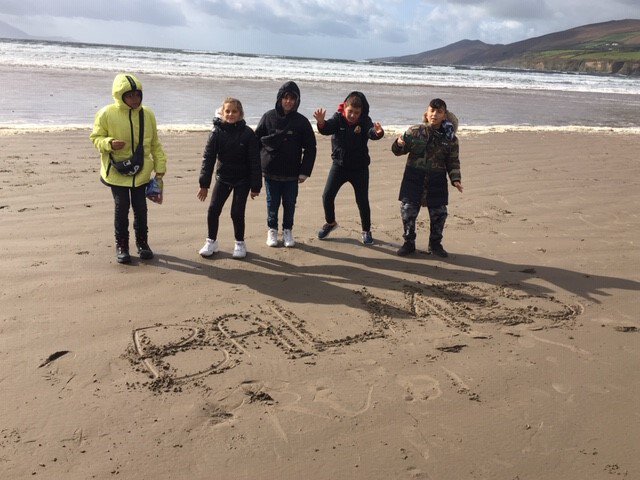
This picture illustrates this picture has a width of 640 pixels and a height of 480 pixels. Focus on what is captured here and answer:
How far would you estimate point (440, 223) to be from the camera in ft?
19.0

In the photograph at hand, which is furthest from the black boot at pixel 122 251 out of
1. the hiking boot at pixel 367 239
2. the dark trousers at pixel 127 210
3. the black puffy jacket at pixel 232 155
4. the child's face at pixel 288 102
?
the hiking boot at pixel 367 239

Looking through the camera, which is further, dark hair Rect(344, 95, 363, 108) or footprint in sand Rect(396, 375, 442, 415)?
dark hair Rect(344, 95, 363, 108)

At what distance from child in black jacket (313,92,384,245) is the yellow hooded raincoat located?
1.74 metres

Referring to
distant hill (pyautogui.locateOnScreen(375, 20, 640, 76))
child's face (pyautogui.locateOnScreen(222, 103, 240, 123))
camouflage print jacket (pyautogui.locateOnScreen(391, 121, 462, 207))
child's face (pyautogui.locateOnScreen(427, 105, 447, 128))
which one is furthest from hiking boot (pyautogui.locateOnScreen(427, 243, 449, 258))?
distant hill (pyautogui.locateOnScreen(375, 20, 640, 76))

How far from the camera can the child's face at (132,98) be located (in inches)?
191

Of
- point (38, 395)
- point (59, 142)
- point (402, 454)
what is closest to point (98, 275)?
point (38, 395)

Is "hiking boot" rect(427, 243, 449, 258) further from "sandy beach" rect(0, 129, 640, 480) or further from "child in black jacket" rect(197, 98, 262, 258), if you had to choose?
"child in black jacket" rect(197, 98, 262, 258)

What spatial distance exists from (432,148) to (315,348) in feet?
8.98

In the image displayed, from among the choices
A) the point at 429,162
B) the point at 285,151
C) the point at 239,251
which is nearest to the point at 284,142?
the point at 285,151

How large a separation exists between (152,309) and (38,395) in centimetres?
123

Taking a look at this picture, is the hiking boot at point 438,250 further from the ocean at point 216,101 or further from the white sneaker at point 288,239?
the ocean at point 216,101

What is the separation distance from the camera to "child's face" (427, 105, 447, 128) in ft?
17.8

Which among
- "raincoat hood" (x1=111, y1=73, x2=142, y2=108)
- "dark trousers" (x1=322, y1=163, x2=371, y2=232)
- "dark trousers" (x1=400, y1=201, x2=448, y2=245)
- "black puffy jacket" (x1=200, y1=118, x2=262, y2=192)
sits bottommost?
"dark trousers" (x1=400, y1=201, x2=448, y2=245)

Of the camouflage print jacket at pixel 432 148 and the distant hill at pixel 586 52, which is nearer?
the camouflage print jacket at pixel 432 148
